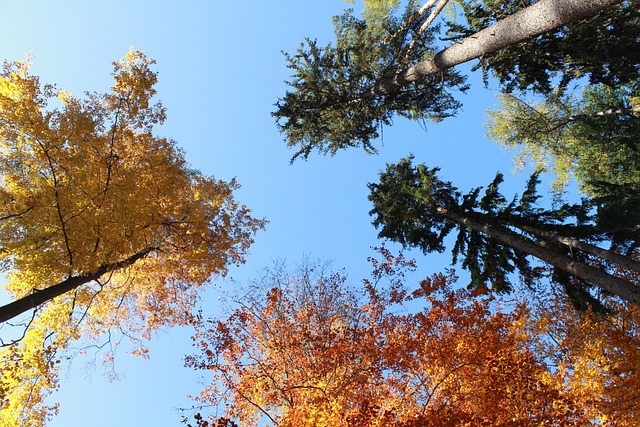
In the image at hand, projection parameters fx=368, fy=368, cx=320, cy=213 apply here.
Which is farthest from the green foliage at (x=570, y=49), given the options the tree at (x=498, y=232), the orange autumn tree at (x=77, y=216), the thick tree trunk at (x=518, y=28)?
the orange autumn tree at (x=77, y=216)

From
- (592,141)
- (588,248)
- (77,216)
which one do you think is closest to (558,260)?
(588,248)

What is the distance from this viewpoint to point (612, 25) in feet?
31.9

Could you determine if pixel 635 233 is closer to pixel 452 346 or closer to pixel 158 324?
pixel 452 346

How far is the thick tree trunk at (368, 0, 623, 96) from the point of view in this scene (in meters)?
5.49

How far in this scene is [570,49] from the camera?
384 inches

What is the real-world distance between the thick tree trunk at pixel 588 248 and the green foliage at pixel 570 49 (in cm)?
440

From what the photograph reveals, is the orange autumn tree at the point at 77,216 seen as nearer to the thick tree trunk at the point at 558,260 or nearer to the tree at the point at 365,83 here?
the tree at the point at 365,83

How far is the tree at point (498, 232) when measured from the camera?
9617 mm

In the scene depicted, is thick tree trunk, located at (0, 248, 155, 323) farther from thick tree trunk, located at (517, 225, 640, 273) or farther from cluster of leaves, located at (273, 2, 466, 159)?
thick tree trunk, located at (517, 225, 640, 273)

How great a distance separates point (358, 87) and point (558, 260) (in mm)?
7235

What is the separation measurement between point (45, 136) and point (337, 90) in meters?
7.56

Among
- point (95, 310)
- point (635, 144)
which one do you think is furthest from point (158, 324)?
point (635, 144)

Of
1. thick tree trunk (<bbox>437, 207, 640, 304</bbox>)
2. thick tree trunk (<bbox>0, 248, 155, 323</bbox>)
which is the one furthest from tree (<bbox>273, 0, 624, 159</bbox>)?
thick tree trunk (<bbox>0, 248, 155, 323</bbox>)

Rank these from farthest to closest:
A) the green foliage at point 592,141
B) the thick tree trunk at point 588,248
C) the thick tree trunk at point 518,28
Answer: the green foliage at point 592,141
the thick tree trunk at point 588,248
the thick tree trunk at point 518,28
